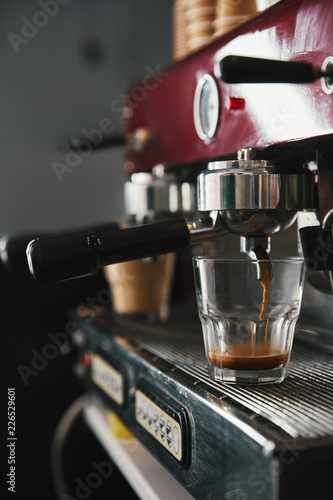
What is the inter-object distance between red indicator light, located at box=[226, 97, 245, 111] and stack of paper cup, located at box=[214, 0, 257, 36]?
0.16 meters

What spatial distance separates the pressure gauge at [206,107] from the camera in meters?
0.71

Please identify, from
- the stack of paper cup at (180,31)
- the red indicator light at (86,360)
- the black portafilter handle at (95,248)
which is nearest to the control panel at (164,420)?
the black portafilter handle at (95,248)

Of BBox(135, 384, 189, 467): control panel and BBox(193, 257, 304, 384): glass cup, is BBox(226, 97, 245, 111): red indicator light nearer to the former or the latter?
BBox(193, 257, 304, 384): glass cup

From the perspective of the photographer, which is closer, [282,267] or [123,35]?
[282,267]

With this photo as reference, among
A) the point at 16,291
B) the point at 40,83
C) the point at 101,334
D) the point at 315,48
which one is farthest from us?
the point at 40,83

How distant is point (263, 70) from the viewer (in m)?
0.51

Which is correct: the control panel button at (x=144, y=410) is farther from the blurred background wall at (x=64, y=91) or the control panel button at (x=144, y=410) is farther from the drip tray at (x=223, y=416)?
the blurred background wall at (x=64, y=91)

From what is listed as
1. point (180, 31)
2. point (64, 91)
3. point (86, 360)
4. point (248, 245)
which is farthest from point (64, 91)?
point (248, 245)

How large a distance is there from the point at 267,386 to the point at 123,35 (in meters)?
1.22

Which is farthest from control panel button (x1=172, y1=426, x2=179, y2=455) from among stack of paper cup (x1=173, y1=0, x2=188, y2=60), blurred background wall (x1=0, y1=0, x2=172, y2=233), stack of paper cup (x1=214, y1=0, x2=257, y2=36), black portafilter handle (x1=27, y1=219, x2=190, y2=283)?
blurred background wall (x1=0, y1=0, x2=172, y2=233)

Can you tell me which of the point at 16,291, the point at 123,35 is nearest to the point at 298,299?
the point at 16,291

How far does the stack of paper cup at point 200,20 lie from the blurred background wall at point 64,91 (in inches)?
24.4

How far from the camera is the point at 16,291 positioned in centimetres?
114

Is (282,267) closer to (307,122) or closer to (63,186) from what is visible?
(307,122)
